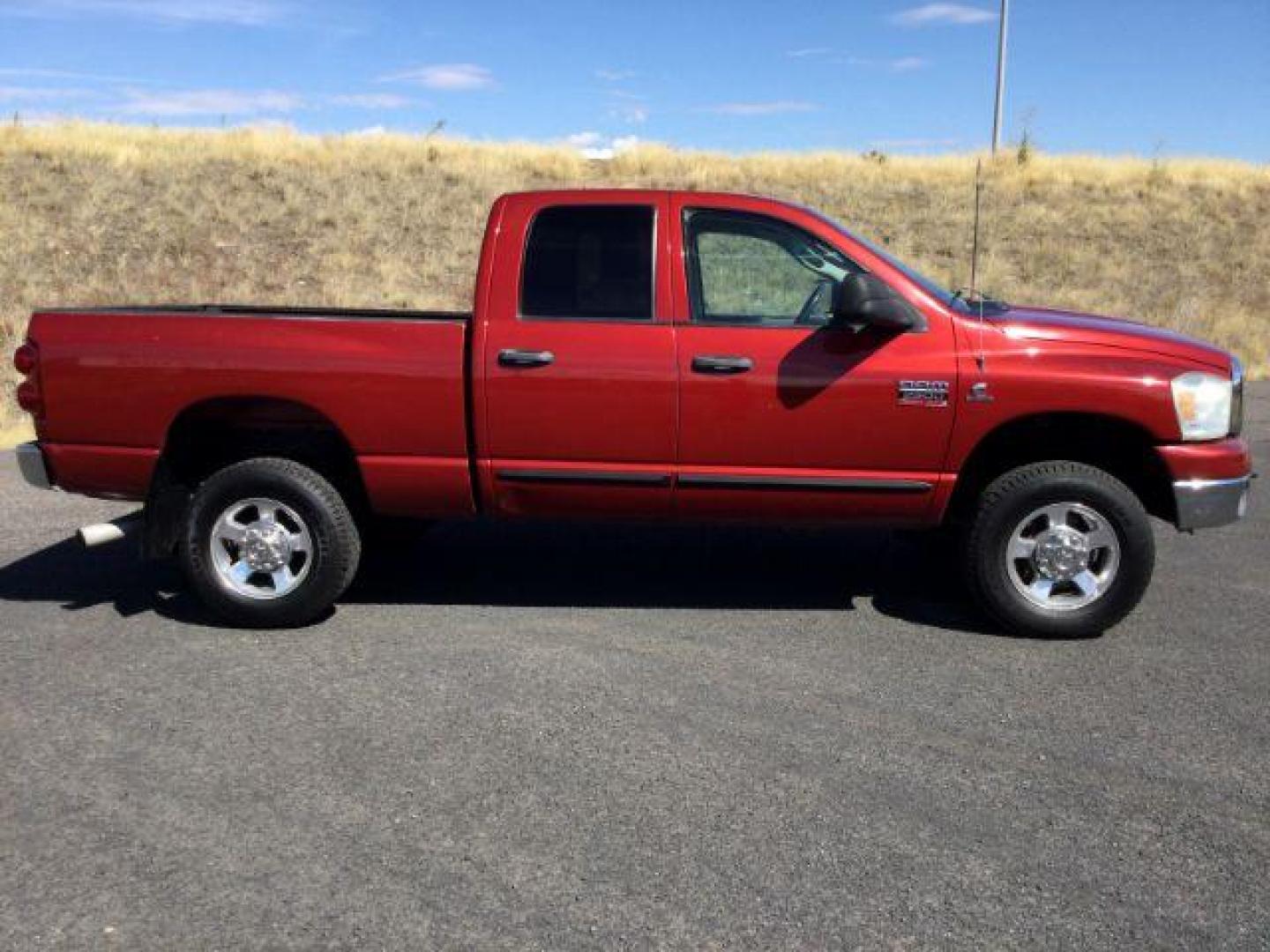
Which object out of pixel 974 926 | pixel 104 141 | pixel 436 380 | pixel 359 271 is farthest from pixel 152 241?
pixel 974 926

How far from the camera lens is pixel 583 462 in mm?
5250

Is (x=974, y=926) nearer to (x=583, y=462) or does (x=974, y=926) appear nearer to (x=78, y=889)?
(x=78, y=889)

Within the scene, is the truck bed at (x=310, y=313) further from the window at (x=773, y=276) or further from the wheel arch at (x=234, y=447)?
the window at (x=773, y=276)

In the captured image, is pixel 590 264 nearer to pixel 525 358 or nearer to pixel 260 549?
pixel 525 358

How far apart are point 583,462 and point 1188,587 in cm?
331

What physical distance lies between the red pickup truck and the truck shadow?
577 mm

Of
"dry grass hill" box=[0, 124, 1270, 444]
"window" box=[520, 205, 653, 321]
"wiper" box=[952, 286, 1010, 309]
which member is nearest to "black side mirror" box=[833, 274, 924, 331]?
"wiper" box=[952, 286, 1010, 309]

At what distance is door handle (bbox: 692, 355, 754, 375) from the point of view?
5.08m

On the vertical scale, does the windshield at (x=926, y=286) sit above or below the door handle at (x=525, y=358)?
above

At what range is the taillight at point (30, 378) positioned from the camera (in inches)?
209

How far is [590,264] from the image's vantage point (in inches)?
210

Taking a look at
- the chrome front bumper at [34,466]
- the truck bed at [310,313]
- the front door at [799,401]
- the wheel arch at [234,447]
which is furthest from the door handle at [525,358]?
the chrome front bumper at [34,466]

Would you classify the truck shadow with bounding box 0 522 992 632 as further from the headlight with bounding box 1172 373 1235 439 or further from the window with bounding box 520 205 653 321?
the window with bounding box 520 205 653 321

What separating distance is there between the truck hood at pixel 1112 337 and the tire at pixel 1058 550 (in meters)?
0.57
